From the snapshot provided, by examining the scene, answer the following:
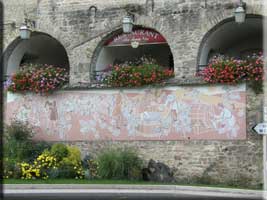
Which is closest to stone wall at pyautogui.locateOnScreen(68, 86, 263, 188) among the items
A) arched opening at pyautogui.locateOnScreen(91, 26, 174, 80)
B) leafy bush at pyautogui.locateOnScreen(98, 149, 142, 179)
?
leafy bush at pyautogui.locateOnScreen(98, 149, 142, 179)

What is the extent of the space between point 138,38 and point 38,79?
4.01m

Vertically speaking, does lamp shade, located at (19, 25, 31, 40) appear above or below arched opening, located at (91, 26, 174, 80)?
above

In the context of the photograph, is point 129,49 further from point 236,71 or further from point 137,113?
point 236,71

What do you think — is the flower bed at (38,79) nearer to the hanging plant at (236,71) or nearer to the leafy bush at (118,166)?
the leafy bush at (118,166)

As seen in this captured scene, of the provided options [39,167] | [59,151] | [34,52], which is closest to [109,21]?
[34,52]

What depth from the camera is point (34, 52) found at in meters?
23.1

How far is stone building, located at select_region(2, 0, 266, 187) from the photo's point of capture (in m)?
17.6

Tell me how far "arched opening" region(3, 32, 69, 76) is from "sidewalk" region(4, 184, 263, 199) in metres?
6.92

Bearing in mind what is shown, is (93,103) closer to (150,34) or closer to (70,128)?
(70,128)

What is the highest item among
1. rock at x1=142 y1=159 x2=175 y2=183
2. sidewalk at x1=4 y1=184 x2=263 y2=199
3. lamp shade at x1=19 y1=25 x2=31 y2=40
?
lamp shade at x1=19 y1=25 x2=31 y2=40

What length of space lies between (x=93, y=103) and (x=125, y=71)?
1.70 meters

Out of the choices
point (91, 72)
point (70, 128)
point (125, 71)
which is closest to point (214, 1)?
point (125, 71)

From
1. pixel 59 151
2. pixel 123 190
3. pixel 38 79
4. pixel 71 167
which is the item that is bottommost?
pixel 123 190

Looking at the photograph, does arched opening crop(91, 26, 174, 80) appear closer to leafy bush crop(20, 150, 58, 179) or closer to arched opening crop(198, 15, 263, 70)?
arched opening crop(198, 15, 263, 70)
